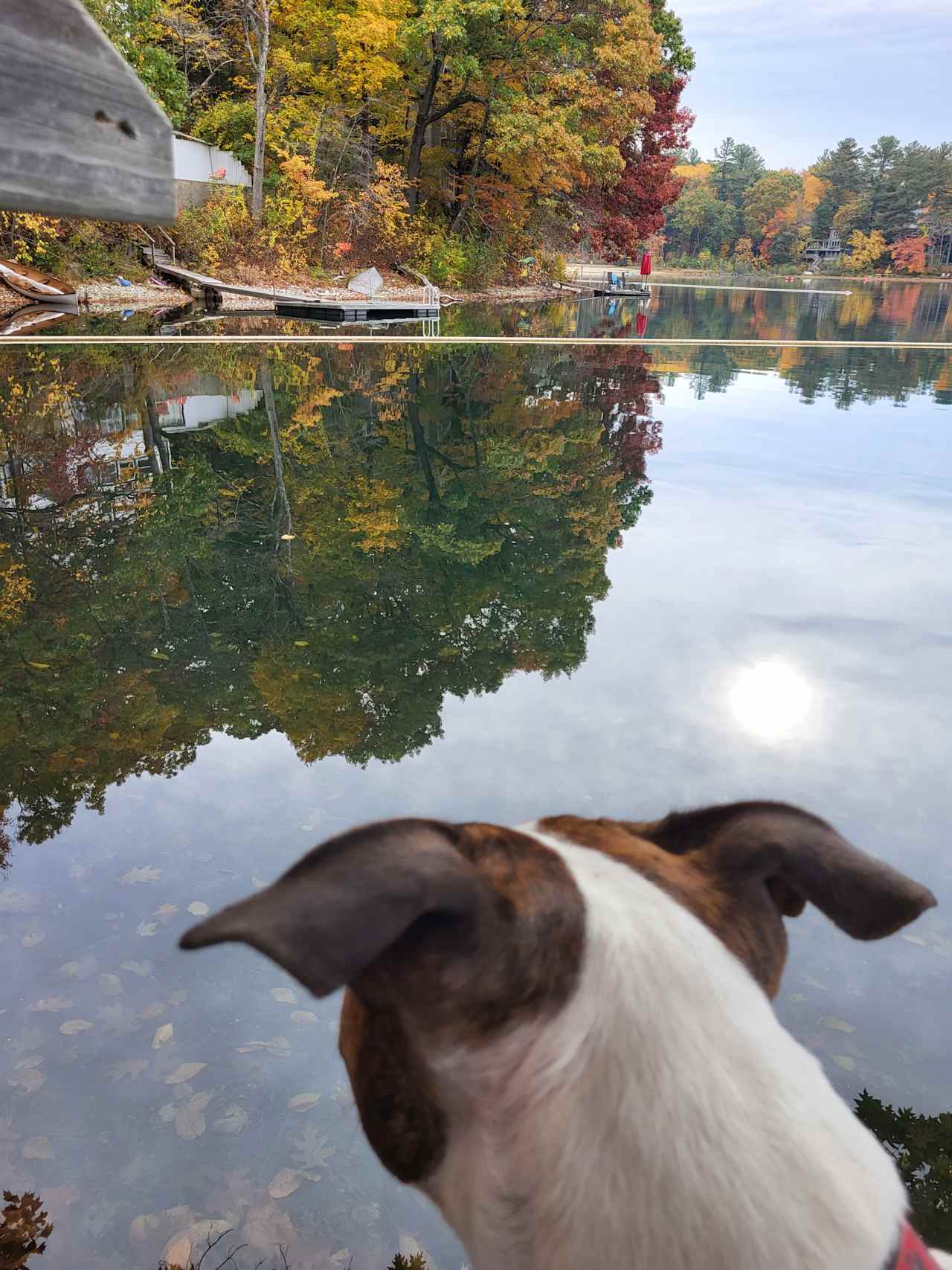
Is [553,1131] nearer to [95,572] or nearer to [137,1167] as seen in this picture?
[137,1167]

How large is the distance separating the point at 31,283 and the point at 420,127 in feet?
48.6

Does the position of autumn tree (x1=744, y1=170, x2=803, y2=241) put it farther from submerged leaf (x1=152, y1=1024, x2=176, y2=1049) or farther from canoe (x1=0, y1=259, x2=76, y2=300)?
submerged leaf (x1=152, y1=1024, x2=176, y2=1049)

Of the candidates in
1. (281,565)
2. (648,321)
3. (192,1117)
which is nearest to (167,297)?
(648,321)

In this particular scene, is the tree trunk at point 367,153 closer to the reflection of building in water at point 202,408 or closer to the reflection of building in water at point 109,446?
the reflection of building in water at point 202,408

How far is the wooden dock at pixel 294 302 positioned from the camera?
2162 cm

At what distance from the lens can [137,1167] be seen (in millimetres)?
2205

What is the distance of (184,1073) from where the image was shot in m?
2.46

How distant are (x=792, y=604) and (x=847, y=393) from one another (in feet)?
29.3

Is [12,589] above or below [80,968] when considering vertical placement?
above

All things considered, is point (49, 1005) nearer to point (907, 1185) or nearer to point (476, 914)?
point (476, 914)

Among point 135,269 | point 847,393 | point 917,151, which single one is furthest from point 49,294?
point 917,151

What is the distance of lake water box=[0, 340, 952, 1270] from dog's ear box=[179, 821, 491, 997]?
1619mm

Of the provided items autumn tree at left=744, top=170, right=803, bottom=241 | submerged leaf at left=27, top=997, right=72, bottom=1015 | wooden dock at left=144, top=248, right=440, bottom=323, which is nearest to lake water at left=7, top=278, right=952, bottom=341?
wooden dock at left=144, top=248, right=440, bottom=323

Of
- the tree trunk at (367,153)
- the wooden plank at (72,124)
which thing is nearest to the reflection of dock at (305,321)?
the tree trunk at (367,153)
